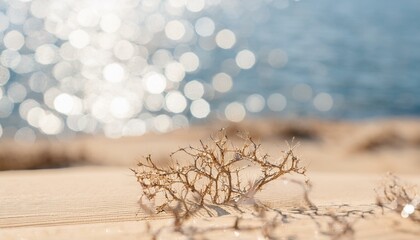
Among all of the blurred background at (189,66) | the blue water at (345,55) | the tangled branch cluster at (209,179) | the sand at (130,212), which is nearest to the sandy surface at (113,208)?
the sand at (130,212)

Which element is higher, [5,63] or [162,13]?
[162,13]

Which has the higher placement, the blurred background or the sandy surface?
the blurred background

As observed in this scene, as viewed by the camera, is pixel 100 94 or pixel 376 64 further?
pixel 376 64

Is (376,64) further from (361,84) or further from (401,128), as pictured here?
(401,128)

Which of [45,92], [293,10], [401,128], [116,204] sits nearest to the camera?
[116,204]

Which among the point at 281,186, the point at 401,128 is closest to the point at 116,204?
the point at 281,186

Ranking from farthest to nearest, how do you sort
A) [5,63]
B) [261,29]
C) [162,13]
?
[162,13] < [261,29] < [5,63]

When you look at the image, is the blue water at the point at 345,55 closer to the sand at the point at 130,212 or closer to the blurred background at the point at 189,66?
the blurred background at the point at 189,66

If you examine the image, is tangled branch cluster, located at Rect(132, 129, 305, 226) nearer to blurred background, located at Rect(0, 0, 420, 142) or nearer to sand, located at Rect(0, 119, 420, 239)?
sand, located at Rect(0, 119, 420, 239)

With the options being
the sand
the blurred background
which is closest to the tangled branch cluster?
the sand
